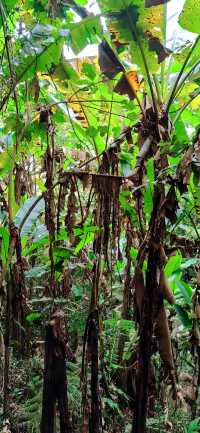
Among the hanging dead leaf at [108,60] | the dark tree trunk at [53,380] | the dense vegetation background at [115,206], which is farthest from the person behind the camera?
the hanging dead leaf at [108,60]

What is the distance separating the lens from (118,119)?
2.64 meters

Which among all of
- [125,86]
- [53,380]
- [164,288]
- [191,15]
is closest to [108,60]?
[125,86]

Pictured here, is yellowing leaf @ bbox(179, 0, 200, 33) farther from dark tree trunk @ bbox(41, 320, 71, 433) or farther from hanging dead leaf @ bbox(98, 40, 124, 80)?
dark tree trunk @ bbox(41, 320, 71, 433)

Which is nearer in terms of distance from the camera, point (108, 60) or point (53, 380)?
point (53, 380)

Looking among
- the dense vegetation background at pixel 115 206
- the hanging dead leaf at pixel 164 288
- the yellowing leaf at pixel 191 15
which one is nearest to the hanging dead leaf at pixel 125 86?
the dense vegetation background at pixel 115 206

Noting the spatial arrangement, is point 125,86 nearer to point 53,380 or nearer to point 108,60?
point 108,60

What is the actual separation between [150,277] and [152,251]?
0.32 ft

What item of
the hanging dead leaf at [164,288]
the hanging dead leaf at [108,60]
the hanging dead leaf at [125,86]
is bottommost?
the hanging dead leaf at [164,288]

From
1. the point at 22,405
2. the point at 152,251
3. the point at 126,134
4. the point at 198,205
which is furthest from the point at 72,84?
the point at 22,405

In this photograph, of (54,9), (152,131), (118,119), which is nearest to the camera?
(152,131)

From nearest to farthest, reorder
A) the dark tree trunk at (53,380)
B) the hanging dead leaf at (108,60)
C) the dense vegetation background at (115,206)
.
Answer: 1. the dense vegetation background at (115,206)
2. the dark tree trunk at (53,380)
3. the hanging dead leaf at (108,60)

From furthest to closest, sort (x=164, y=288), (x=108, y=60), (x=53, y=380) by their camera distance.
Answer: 1. (x=108, y=60)
2. (x=53, y=380)
3. (x=164, y=288)

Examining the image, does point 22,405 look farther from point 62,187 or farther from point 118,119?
point 118,119

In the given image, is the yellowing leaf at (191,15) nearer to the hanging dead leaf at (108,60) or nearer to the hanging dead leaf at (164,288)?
the hanging dead leaf at (108,60)
